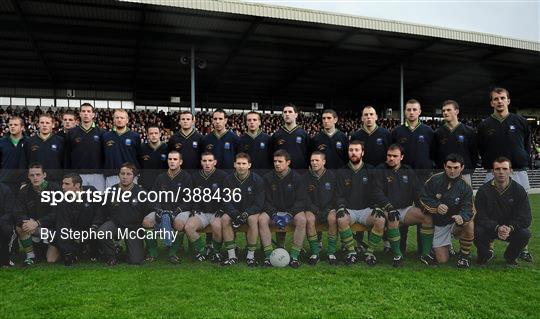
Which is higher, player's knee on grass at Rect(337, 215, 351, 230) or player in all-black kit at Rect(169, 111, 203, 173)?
player in all-black kit at Rect(169, 111, 203, 173)

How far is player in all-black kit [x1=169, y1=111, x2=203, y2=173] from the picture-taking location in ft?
21.6

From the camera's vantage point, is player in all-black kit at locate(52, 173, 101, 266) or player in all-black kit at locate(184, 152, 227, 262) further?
player in all-black kit at locate(184, 152, 227, 262)

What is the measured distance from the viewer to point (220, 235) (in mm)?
5902

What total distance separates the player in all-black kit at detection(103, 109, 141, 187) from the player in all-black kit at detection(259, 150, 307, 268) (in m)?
2.14

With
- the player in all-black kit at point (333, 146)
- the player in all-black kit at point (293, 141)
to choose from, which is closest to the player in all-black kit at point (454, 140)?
the player in all-black kit at point (333, 146)

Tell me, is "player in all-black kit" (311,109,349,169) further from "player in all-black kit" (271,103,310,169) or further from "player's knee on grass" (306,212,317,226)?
"player's knee on grass" (306,212,317,226)

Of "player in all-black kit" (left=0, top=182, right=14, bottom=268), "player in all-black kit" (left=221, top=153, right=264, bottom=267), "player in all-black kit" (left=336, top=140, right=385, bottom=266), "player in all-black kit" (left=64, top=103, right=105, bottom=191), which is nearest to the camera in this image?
"player in all-black kit" (left=0, top=182, right=14, bottom=268)

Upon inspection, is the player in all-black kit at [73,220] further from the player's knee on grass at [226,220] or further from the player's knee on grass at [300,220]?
the player's knee on grass at [300,220]

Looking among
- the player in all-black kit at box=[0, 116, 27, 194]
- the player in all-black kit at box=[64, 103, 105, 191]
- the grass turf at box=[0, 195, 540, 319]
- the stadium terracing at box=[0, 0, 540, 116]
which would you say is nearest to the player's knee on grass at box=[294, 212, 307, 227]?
the grass turf at box=[0, 195, 540, 319]

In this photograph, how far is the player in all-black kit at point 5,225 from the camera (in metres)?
5.55

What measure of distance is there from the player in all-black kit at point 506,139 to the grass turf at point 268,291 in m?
1.23

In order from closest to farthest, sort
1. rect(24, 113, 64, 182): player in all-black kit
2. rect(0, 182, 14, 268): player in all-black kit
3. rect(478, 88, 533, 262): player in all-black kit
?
rect(0, 182, 14, 268): player in all-black kit
rect(478, 88, 533, 262): player in all-black kit
rect(24, 113, 64, 182): player in all-black kit

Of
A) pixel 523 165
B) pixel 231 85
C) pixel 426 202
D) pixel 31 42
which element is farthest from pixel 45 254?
pixel 231 85

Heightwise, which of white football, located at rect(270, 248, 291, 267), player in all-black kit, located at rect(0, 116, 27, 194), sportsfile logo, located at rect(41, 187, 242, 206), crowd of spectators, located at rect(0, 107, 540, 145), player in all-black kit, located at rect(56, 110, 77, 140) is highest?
crowd of spectators, located at rect(0, 107, 540, 145)
